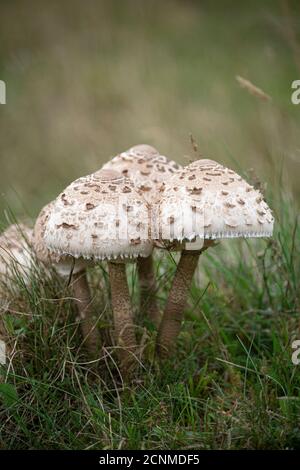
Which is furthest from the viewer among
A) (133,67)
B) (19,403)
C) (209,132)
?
(133,67)

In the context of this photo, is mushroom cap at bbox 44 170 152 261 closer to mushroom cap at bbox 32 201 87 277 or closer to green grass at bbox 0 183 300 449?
mushroom cap at bbox 32 201 87 277

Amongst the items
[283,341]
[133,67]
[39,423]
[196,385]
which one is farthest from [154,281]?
[133,67]

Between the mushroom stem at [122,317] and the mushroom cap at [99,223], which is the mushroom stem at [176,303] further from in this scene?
the mushroom cap at [99,223]

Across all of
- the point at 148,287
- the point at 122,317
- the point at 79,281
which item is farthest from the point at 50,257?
the point at 148,287

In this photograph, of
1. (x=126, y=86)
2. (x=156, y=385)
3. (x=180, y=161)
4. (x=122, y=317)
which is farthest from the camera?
(x=126, y=86)

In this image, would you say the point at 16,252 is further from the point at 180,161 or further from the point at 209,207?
the point at 180,161

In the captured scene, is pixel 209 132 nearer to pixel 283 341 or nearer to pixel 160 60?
pixel 160 60

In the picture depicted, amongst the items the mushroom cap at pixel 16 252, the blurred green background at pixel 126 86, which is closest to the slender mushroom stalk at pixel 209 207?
the mushroom cap at pixel 16 252
